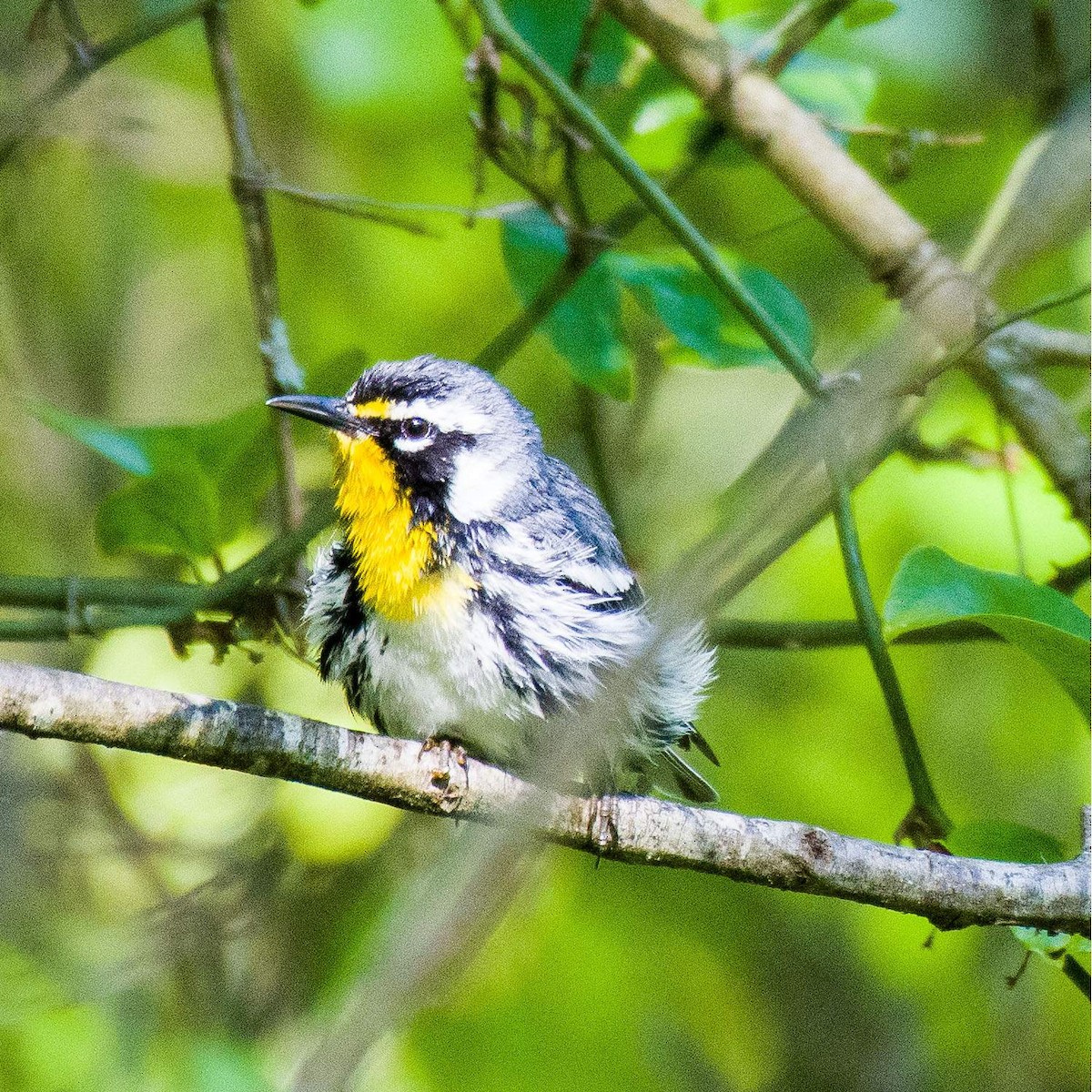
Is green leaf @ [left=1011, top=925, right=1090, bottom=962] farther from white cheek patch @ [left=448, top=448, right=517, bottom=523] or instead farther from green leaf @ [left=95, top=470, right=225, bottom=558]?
green leaf @ [left=95, top=470, right=225, bottom=558]

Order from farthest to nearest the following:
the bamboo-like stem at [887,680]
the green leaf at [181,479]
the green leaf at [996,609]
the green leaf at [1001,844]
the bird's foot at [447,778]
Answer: the green leaf at [181,479] → the bamboo-like stem at [887,680] → the green leaf at [1001,844] → the bird's foot at [447,778] → the green leaf at [996,609]

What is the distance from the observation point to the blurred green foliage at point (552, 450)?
350cm

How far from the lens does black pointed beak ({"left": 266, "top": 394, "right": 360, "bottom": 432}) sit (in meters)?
3.18

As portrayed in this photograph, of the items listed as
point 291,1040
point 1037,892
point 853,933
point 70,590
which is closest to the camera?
point 1037,892

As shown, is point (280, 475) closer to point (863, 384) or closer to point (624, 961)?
point (624, 961)

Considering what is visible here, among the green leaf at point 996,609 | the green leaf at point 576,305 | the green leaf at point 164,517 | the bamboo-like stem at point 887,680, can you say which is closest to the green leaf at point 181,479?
the green leaf at point 164,517

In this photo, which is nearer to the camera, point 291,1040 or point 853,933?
point 291,1040

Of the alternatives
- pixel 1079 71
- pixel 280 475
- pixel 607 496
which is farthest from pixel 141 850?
pixel 1079 71

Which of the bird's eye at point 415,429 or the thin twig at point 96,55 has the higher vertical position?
the thin twig at point 96,55

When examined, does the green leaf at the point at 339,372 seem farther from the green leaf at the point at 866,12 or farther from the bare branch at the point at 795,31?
the green leaf at the point at 866,12

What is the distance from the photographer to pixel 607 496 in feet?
13.8

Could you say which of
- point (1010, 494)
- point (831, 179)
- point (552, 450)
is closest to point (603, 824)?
point (1010, 494)

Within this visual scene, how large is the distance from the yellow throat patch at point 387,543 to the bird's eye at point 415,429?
3.0 inches

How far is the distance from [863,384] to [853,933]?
3431 mm
